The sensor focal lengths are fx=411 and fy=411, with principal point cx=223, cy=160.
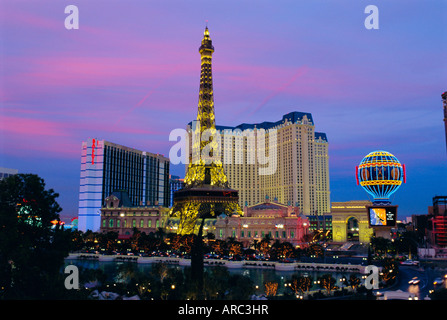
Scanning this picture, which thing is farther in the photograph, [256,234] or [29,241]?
[256,234]

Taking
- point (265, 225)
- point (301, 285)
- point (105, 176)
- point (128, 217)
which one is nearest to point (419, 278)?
point (301, 285)

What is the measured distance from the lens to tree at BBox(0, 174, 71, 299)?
3472 centimetres

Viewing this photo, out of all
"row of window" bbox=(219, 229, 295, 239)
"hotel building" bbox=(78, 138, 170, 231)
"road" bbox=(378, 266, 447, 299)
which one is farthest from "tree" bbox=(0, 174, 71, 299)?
"hotel building" bbox=(78, 138, 170, 231)

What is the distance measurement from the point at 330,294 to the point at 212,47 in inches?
3896

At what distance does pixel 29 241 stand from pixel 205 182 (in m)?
95.7

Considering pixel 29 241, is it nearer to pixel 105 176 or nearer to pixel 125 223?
pixel 125 223

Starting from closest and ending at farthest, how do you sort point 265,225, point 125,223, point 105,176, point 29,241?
point 29,241
point 265,225
point 125,223
point 105,176

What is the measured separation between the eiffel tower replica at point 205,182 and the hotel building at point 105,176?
2101 centimetres

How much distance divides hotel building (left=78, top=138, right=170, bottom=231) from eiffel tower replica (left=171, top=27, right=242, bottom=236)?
21.0 meters

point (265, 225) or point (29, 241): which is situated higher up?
point (265, 225)

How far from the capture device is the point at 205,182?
432ft

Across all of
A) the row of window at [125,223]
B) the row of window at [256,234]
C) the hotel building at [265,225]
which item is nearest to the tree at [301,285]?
the hotel building at [265,225]
